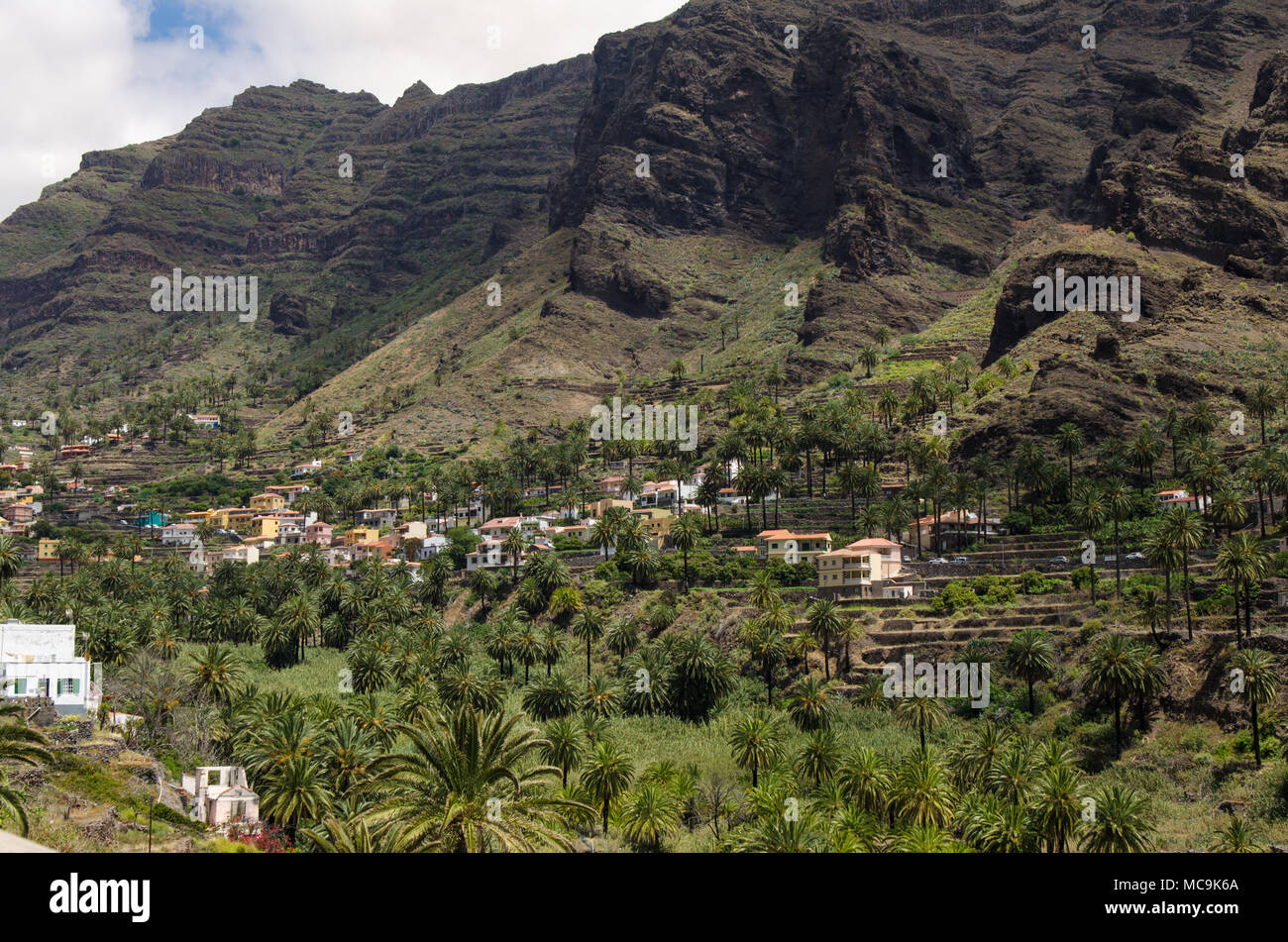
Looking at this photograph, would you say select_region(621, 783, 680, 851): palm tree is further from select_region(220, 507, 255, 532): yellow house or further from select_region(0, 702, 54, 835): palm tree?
select_region(220, 507, 255, 532): yellow house

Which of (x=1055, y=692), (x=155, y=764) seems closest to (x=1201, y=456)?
(x=1055, y=692)

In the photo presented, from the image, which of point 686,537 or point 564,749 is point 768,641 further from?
point 564,749

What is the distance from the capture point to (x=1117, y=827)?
1896 inches

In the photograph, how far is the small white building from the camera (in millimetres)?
52438

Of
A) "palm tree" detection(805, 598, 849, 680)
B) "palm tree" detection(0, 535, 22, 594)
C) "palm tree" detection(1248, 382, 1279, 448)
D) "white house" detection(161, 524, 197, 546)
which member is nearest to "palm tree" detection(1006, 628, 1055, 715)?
"palm tree" detection(805, 598, 849, 680)

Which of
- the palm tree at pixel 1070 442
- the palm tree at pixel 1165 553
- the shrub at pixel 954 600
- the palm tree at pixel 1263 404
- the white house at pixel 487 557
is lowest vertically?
the shrub at pixel 954 600

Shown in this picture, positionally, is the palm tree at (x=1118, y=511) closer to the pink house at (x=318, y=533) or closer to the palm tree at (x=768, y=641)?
the palm tree at (x=768, y=641)

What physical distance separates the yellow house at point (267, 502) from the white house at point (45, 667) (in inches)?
4115

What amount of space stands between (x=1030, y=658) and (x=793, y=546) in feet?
121

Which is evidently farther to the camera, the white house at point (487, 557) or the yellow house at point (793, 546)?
the white house at point (487, 557)

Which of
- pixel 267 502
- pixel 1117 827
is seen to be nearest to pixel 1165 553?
pixel 1117 827

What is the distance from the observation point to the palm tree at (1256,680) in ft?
205

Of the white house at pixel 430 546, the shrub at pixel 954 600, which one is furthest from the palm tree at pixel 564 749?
the white house at pixel 430 546

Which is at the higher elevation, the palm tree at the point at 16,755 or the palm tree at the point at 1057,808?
the palm tree at the point at 16,755
